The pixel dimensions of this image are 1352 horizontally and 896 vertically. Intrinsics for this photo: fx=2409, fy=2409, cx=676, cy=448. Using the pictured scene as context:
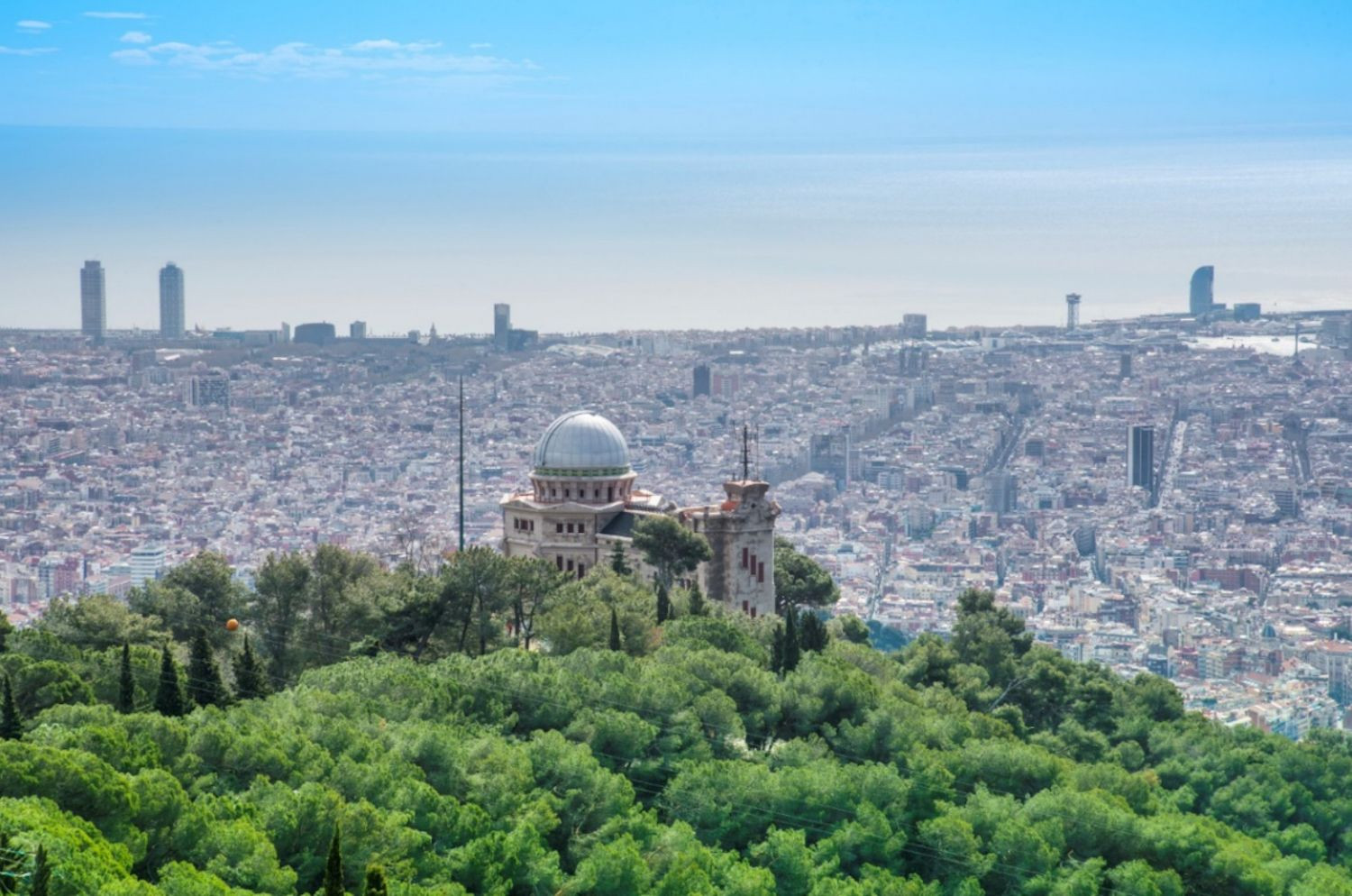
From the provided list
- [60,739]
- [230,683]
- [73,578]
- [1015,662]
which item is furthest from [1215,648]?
[60,739]

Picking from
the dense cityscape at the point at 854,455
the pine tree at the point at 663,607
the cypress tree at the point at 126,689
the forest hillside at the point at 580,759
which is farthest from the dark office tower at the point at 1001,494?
the cypress tree at the point at 126,689

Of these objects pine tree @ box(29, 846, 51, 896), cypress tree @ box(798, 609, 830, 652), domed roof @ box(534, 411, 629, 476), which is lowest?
cypress tree @ box(798, 609, 830, 652)

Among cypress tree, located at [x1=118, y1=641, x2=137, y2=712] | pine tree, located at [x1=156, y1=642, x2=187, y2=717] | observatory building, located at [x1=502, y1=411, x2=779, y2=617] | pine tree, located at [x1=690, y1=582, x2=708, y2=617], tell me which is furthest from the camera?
observatory building, located at [x1=502, y1=411, x2=779, y2=617]

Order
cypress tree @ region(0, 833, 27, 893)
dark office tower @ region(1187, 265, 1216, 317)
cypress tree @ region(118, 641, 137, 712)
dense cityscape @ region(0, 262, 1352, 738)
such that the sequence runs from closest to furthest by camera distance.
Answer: cypress tree @ region(0, 833, 27, 893)
cypress tree @ region(118, 641, 137, 712)
dense cityscape @ region(0, 262, 1352, 738)
dark office tower @ region(1187, 265, 1216, 317)

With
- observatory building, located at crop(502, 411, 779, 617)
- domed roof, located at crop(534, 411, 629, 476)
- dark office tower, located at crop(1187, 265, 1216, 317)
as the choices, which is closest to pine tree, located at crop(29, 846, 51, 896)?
observatory building, located at crop(502, 411, 779, 617)

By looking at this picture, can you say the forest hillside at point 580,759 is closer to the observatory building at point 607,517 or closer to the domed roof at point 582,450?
the observatory building at point 607,517

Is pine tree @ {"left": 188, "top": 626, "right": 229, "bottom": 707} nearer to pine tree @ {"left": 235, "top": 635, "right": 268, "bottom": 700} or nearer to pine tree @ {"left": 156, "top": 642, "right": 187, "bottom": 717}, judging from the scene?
pine tree @ {"left": 235, "top": 635, "right": 268, "bottom": 700}

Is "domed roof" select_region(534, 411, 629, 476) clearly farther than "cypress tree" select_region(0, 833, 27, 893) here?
Yes
